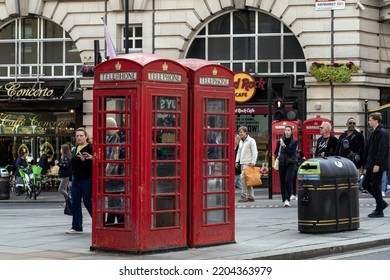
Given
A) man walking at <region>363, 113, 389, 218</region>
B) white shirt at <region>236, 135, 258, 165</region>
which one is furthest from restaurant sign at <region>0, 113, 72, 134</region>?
man walking at <region>363, 113, 389, 218</region>

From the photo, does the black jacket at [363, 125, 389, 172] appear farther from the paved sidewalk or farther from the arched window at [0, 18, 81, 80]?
the arched window at [0, 18, 81, 80]

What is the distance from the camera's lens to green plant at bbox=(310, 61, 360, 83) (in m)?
31.1

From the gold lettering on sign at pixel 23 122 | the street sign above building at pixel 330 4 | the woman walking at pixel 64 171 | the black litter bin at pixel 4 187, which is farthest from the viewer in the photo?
the gold lettering on sign at pixel 23 122

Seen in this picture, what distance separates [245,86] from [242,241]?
19.2 meters

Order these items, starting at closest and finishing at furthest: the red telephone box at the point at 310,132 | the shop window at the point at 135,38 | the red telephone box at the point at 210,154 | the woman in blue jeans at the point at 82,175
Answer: the red telephone box at the point at 210,154
the woman in blue jeans at the point at 82,175
the red telephone box at the point at 310,132
the shop window at the point at 135,38

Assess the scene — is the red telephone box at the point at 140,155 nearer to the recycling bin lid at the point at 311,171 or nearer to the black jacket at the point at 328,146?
the recycling bin lid at the point at 311,171

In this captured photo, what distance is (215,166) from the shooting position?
12.7m

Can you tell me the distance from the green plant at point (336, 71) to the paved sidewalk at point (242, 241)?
42.7 feet

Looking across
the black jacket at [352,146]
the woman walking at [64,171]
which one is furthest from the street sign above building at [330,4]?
the woman walking at [64,171]

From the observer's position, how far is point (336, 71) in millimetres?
31125

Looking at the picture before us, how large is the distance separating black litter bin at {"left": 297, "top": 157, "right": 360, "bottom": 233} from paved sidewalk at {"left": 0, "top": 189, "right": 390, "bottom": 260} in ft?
0.62

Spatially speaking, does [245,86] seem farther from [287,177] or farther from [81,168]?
[81,168]

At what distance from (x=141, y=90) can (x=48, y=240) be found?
11.0 ft

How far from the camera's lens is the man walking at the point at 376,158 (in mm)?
16312
